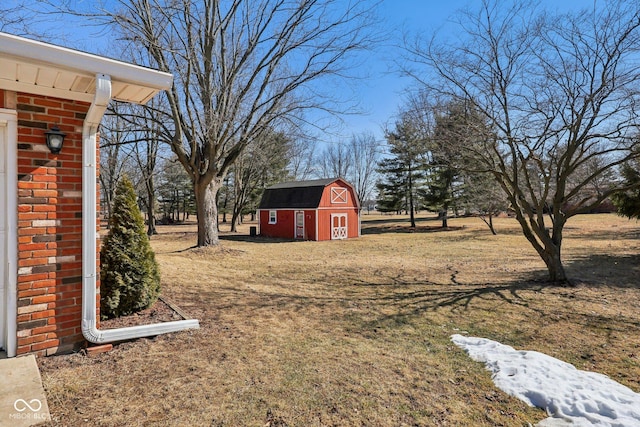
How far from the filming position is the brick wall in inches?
123

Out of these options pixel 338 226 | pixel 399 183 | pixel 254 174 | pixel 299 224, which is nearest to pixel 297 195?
pixel 299 224

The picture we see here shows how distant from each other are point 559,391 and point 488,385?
0.57 m

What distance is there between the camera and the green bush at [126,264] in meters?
4.34

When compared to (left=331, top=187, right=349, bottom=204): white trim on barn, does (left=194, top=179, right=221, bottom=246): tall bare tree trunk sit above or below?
below

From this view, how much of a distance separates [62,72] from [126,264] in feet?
8.03

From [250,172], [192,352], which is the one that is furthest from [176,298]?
[250,172]

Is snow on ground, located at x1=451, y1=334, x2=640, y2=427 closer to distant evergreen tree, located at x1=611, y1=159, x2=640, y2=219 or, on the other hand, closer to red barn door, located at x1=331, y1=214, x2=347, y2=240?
distant evergreen tree, located at x1=611, y1=159, x2=640, y2=219

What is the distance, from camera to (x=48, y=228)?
10.6 ft

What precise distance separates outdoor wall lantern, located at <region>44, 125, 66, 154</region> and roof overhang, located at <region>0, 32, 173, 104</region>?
356 mm

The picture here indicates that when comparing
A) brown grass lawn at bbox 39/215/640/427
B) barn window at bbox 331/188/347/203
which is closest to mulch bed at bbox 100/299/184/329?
brown grass lawn at bbox 39/215/640/427

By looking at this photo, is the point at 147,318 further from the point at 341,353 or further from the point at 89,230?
the point at 341,353

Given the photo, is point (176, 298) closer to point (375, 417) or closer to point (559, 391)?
point (375, 417)

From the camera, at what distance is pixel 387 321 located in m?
5.10

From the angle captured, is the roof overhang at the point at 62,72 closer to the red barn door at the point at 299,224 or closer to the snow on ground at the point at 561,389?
the snow on ground at the point at 561,389
